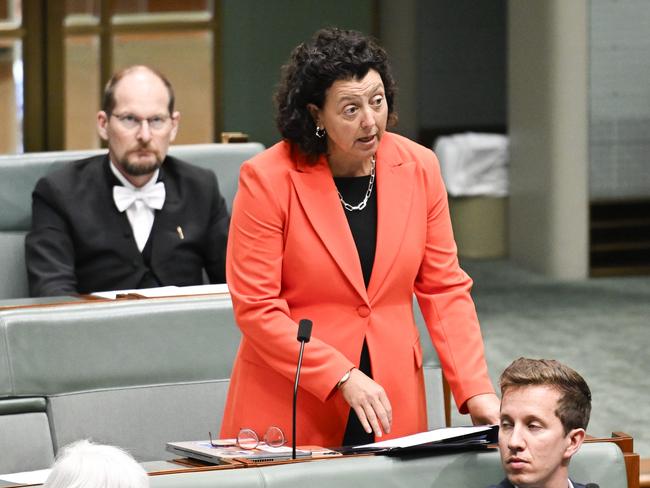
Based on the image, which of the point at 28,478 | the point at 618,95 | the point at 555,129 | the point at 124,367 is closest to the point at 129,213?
the point at 124,367

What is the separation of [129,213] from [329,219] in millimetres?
1705

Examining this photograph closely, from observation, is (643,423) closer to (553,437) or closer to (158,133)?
(158,133)

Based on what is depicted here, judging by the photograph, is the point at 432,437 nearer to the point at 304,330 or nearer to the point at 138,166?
the point at 304,330

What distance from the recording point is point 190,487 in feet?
6.70

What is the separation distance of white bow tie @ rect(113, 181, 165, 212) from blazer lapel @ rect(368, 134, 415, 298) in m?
1.63

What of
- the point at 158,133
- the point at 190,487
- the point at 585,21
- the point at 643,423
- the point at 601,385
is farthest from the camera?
the point at 585,21

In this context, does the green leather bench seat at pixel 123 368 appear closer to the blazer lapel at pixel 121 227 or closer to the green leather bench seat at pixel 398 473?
the blazer lapel at pixel 121 227

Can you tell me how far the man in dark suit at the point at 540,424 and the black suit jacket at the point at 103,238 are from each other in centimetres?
193

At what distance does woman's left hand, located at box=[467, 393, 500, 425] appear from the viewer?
2.39 metres

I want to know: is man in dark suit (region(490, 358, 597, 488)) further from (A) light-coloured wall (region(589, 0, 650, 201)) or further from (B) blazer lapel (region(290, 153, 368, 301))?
(A) light-coloured wall (region(589, 0, 650, 201))

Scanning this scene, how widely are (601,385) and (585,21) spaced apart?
3.35 meters

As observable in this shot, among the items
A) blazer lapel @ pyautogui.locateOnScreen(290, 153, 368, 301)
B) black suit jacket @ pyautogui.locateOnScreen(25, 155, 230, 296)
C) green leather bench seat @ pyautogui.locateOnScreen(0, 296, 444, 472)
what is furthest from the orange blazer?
black suit jacket @ pyautogui.locateOnScreen(25, 155, 230, 296)

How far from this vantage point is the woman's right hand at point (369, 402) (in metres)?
2.24

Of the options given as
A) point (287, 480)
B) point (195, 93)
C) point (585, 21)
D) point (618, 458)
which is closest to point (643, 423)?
point (618, 458)
